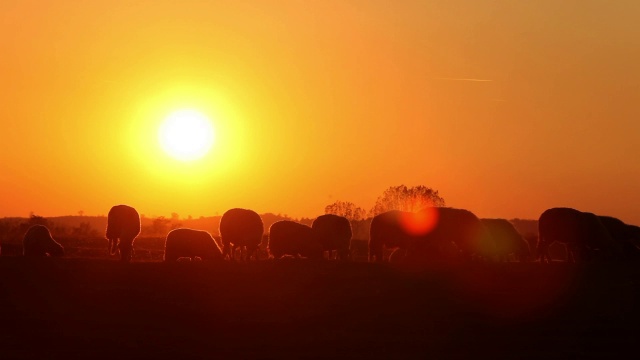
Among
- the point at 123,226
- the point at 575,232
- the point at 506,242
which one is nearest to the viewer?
the point at 575,232

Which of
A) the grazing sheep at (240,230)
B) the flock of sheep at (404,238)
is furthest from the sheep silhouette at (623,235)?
the grazing sheep at (240,230)

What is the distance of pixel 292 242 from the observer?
1435 inches

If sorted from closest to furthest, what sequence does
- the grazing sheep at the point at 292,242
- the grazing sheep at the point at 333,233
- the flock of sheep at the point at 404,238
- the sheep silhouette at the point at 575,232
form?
1. the sheep silhouette at the point at 575,232
2. the flock of sheep at the point at 404,238
3. the grazing sheep at the point at 292,242
4. the grazing sheep at the point at 333,233

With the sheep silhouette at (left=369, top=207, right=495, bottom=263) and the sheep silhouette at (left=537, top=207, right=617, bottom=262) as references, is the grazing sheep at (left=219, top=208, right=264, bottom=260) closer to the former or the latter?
the sheep silhouette at (left=369, top=207, right=495, bottom=263)

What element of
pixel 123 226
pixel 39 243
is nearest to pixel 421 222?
pixel 123 226

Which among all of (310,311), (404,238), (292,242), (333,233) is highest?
(333,233)

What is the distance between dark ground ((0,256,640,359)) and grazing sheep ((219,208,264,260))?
9649 mm

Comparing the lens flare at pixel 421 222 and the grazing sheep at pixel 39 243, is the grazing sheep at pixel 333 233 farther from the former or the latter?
the grazing sheep at pixel 39 243

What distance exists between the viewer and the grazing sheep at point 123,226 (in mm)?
36906

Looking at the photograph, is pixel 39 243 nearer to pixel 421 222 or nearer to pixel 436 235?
pixel 421 222

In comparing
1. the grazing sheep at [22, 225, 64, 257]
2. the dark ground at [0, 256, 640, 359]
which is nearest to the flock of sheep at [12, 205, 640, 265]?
the grazing sheep at [22, 225, 64, 257]

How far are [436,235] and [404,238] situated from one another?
1481mm

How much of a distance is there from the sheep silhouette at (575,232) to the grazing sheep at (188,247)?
12872 millimetres

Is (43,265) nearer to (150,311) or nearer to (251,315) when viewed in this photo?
(150,311)
